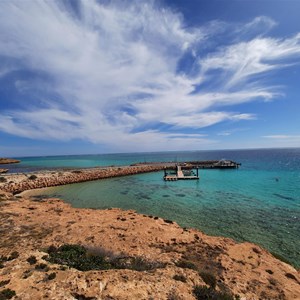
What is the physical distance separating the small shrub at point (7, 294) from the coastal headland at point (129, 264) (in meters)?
0.04

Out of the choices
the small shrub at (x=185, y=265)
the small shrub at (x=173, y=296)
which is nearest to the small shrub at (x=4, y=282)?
the small shrub at (x=173, y=296)

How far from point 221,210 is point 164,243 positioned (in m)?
12.3

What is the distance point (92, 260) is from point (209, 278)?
640 cm

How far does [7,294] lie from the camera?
7.62 meters

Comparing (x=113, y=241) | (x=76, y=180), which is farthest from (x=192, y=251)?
(x=76, y=180)

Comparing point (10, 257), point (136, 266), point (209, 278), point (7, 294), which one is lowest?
point (209, 278)

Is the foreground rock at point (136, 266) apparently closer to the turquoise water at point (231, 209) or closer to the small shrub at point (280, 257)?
the small shrub at point (280, 257)

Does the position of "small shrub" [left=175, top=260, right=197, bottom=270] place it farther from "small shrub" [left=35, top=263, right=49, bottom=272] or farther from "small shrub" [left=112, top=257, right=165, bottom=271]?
"small shrub" [left=35, top=263, right=49, bottom=272]

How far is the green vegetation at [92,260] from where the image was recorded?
1064cm

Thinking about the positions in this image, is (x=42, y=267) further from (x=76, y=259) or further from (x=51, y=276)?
(x=76, y=259)

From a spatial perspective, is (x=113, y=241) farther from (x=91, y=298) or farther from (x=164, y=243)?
(x=91, y=298)

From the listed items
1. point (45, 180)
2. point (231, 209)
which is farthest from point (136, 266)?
point (45, 180)

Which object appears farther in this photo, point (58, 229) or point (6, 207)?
point (6, 207)

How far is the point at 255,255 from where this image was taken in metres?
13.4
